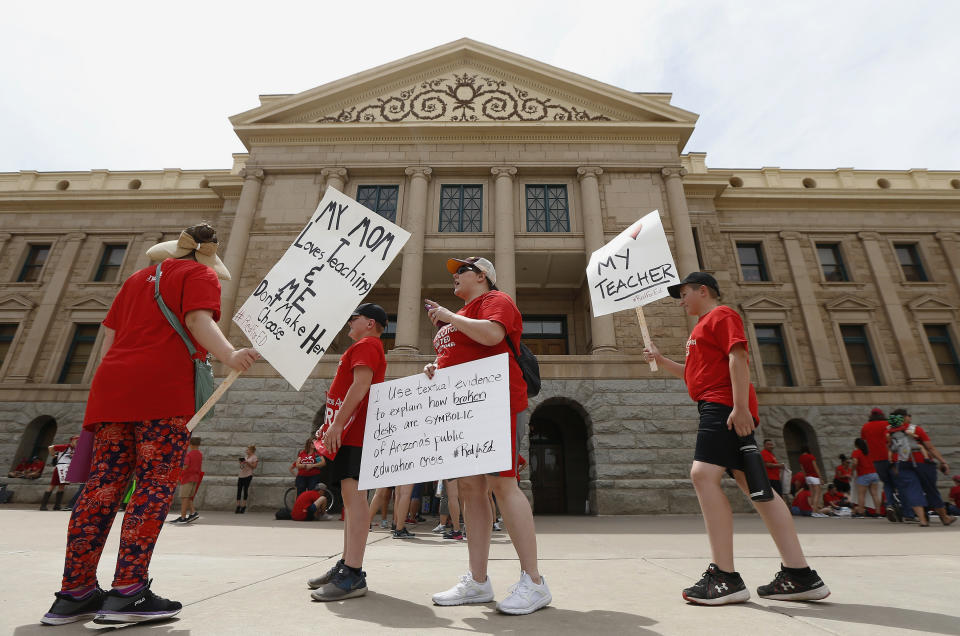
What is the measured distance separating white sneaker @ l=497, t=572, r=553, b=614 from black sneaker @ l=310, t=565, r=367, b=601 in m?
0.88

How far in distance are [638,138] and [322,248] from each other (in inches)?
647

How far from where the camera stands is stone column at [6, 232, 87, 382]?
1828cm

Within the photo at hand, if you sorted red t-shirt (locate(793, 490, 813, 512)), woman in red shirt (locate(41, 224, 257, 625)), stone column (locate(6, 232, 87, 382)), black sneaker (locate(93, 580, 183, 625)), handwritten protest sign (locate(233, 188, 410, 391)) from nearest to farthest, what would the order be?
black sneaker (locate(93, 580, 183, 625)) < woman in red shirt (locate(41, 224, 257, 625)) < handwritten protest sign (locate(233, 188, 410, 391)) < red t-shirt (locate(793, 490, 813, 512)) < stone column (locate(6, 232, 87, 382))

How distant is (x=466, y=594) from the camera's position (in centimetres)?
266

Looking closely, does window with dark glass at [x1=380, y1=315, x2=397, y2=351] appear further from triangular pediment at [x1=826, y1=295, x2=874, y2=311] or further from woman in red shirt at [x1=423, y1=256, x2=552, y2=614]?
triangular pediment at [x1=826, y1=295, x2=874, y2=311]

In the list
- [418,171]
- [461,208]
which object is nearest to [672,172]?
[461,208]

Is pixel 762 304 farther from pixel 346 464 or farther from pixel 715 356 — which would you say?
pixel 346 464

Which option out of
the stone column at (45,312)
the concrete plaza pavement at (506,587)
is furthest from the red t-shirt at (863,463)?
the stone column at (45,312)

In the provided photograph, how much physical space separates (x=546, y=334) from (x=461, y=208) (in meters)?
5.57

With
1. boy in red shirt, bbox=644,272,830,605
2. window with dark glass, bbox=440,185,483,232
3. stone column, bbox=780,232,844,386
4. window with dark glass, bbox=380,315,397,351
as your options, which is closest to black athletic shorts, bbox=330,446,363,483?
boy in red shirt, bbox=644,272,830,605

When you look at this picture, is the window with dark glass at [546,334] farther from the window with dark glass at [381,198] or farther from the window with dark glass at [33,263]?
the window with dark glass at [33,263]

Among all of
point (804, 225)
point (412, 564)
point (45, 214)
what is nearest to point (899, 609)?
point (412, 564)

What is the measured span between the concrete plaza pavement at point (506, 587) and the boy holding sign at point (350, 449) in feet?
0.37

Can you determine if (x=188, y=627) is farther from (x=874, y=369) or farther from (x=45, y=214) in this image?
(x=45, y=214)
